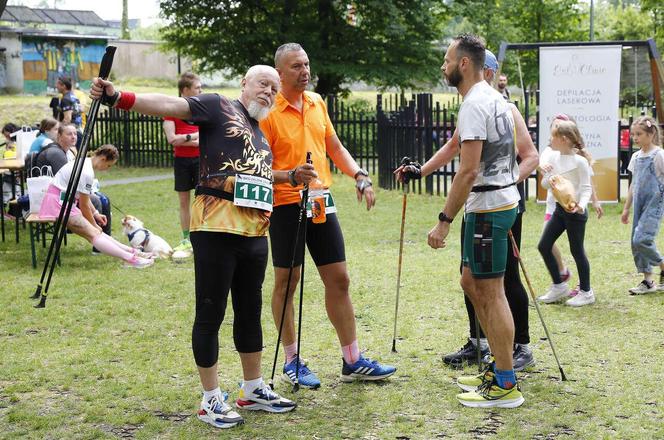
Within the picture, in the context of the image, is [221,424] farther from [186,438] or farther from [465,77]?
[465,77]

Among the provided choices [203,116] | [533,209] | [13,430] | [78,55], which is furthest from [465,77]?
[78,55]

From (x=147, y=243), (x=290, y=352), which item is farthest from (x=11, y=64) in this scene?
(x=290, y=352)

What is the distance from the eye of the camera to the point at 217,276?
460 centimetres

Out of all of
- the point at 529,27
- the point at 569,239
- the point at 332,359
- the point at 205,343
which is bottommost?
the point at 332,359

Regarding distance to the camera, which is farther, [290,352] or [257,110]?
[290,352]

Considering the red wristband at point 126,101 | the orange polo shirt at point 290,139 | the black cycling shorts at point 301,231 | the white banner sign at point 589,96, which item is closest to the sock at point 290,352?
the black cycling shorts at point 301,231

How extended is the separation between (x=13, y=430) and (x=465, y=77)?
3.01 m

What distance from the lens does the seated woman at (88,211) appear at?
9164mm

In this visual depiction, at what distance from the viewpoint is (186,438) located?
453cm

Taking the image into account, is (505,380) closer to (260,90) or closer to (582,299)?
(260,90)

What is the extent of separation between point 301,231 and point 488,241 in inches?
43.8

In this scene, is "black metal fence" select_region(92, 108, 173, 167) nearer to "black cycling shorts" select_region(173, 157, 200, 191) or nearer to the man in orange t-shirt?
"black cycling shorts" select_region(173, 157, 200, 191)

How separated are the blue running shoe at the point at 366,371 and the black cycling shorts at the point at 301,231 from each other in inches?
25.2

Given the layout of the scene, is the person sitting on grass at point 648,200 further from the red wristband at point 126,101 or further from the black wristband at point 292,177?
the red wristband at point 126,101
